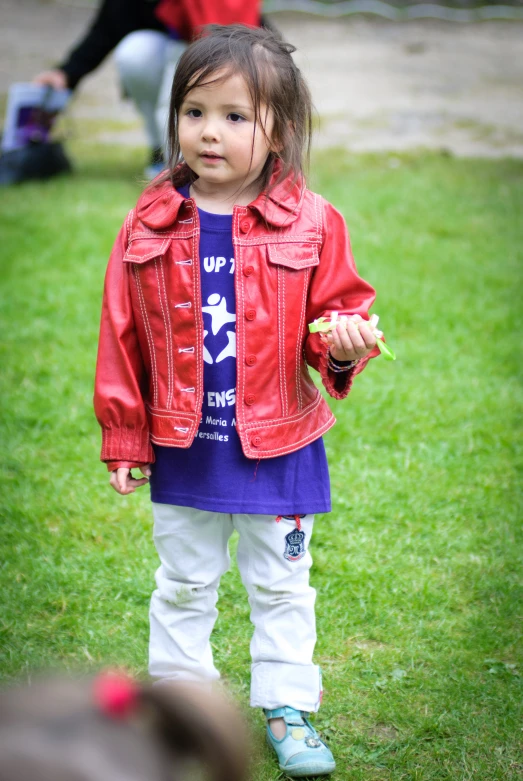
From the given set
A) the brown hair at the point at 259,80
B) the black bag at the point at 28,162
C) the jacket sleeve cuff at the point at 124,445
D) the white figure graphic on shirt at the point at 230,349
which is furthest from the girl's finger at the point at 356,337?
the black bag at the point at 28,162

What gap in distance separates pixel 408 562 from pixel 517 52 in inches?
352

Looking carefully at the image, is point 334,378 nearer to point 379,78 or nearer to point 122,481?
point 122,481

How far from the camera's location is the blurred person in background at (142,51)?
5.78 m

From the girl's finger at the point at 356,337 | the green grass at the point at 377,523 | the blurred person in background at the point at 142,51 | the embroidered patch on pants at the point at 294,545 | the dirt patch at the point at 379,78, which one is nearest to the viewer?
the girl's finger at the point at 356,337

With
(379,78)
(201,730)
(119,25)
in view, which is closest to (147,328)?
(201,730)

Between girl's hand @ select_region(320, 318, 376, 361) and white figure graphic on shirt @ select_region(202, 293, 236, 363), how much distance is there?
210mm

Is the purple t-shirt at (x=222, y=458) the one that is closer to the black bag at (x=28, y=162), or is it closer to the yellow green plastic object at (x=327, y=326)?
the yellow green plastic object at (x=327, y=326)

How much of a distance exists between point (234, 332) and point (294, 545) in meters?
0.48

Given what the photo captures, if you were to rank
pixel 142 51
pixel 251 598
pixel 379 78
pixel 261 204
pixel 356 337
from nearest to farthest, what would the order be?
pixel 356 337 < pixel 261 204 < pixel 251 598 < pixel 142 51 < pixel 379 78

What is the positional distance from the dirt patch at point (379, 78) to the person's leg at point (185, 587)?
215 inches

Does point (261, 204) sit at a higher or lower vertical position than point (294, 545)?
higher

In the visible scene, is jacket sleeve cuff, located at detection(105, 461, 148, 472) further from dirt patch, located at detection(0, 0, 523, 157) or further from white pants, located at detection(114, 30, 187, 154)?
dirt patch, located at detection(0, 0, 523, 157)

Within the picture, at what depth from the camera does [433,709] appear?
2.21 metres

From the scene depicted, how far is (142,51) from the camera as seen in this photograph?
5855 mm
